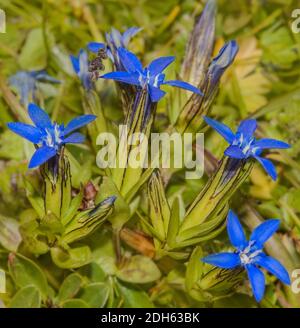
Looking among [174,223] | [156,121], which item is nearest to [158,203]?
[174,223]

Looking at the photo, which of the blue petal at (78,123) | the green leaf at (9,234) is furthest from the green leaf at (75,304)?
the blue petal at (78,123)

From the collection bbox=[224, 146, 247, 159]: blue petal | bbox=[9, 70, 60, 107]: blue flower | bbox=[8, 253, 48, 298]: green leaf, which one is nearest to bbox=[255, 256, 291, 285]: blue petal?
bbox=[224, 146, 247, 159]: blue petal

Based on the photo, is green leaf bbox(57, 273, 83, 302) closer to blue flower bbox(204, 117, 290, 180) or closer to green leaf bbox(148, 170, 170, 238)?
green leaf bbox(148, 170, 170, 238)
